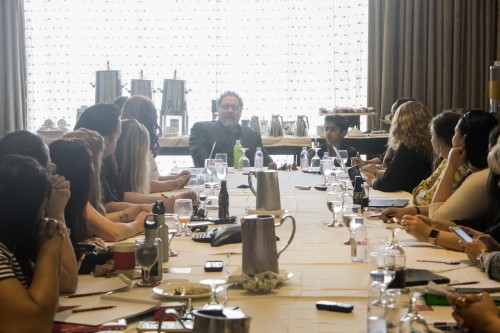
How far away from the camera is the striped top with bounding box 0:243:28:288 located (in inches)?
76.6

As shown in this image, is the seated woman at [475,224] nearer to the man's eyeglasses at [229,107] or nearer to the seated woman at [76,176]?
the seated woman at [76,176]

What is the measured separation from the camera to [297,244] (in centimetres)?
315

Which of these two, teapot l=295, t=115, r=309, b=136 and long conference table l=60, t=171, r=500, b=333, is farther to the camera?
teapot l=295, t=115, r=309, b=136

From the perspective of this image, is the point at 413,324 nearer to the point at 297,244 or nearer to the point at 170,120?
the point at 297,244

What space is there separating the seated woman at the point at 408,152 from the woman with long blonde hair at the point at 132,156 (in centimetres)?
147

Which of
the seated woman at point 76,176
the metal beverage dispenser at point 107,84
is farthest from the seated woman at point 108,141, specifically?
the metal beverage dispenser at point 107,84

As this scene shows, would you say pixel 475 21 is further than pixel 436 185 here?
Yes

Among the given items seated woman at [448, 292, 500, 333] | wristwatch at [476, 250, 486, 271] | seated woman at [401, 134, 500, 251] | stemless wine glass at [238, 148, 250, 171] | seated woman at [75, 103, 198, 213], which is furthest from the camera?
stemless wine glass at [238, 148, 250, 171]

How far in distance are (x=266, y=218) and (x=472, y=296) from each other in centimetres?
62

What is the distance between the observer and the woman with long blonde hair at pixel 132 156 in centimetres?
451

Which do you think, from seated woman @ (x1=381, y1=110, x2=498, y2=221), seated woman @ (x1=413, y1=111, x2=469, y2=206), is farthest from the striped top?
seated woman @ (x1=413, y1=111, x2=469, y2=206)

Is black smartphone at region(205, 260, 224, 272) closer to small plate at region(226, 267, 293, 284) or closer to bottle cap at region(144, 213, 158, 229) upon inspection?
small plate at region(226, 267, 293, 284)

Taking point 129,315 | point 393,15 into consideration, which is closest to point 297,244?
point 129,315

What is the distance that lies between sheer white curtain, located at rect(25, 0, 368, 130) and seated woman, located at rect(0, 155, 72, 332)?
6743mm
